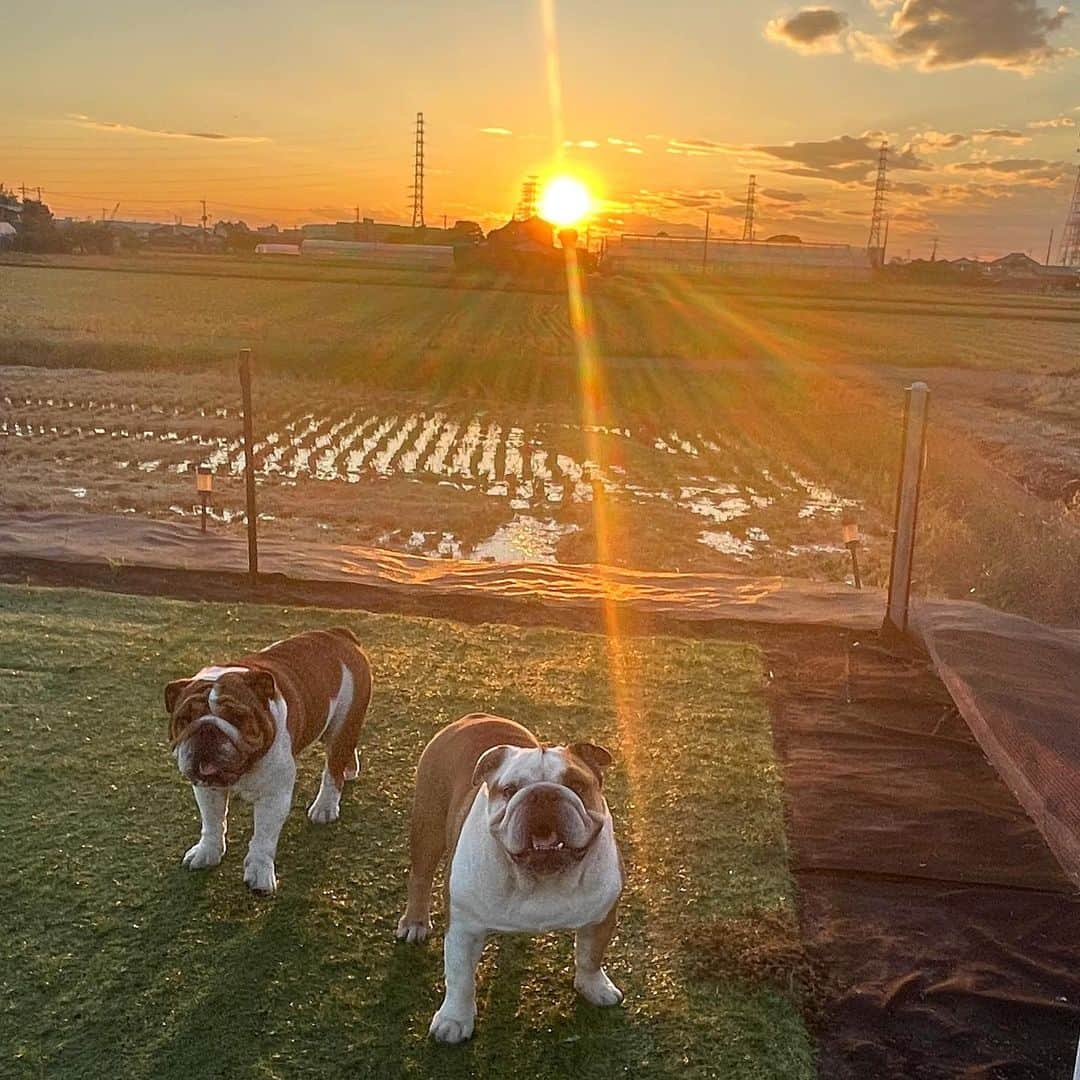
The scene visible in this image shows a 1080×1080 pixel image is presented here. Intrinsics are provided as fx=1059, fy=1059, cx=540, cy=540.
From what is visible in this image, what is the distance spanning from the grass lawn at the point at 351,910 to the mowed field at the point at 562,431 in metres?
4.63

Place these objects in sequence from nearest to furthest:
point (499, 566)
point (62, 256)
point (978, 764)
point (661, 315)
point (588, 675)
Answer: point (978, 764), point (588, 675), point (499, 566), point (661, 315), point (62, 256)

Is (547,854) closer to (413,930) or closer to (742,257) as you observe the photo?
(413,930)

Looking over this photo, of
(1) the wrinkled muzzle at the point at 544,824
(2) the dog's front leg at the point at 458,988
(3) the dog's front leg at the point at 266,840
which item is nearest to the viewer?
(1) the wrinkled muzzle at the point at 544,824

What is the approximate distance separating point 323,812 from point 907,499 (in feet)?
14.7

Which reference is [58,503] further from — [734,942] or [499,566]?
[734,942]

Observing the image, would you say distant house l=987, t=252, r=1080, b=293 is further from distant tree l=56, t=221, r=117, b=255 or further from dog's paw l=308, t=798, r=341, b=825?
dog's paw l=308, t=798, r=341, b=825

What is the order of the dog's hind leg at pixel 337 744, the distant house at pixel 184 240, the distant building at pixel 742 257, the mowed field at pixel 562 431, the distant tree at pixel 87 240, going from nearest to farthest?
the dog's hind leg at pixel 337 744
the mowed field at pixel 562 431
the distant tree at pixel 87 240
the distant building at pixel 742 257
the distant house at pixel 184 240

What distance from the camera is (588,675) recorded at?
6.42m

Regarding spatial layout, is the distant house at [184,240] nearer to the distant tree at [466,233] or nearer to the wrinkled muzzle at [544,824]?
the distant tree at [466,233]

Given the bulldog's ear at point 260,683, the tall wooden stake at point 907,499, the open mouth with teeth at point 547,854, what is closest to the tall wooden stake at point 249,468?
the bulldog's ear at point 260,683

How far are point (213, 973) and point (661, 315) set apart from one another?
35715mm

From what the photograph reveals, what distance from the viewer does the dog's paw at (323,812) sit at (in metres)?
4.53

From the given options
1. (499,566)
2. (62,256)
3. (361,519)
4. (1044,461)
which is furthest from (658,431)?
(62,256)

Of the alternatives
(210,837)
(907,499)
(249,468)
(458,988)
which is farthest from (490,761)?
(249,468)
